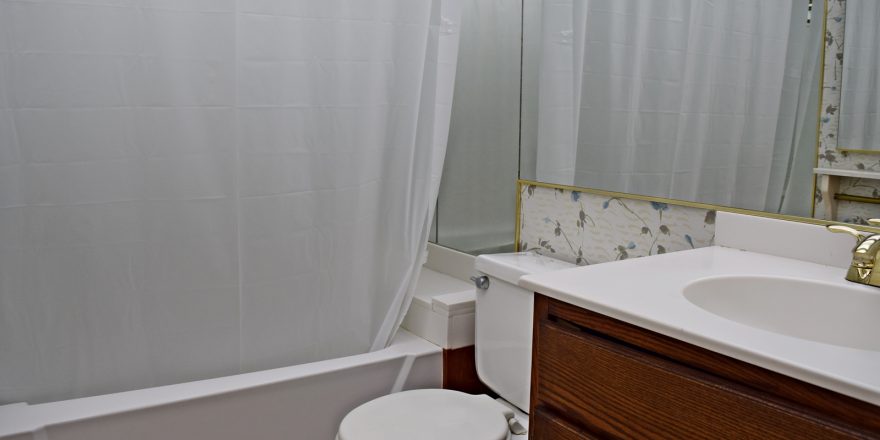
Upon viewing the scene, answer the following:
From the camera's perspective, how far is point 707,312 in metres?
0.99

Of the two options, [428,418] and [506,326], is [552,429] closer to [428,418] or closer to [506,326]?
[428,418]

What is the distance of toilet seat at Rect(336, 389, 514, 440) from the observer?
1.51 meters

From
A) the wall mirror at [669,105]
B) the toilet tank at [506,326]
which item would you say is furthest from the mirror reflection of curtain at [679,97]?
the toilet tank at [506,326]

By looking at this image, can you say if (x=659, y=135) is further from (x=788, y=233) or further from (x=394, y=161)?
(x=394, y=161)

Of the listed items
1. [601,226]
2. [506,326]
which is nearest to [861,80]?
[601,226]

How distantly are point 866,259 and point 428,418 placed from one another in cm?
96

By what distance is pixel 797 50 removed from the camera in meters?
1.35

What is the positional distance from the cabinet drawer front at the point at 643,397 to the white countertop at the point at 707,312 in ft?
0.18

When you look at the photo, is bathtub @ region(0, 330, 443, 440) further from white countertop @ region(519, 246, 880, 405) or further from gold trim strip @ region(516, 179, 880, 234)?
white countertop @ region(519, 246, 880, 405)

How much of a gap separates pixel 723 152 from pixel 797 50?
25 centimetres

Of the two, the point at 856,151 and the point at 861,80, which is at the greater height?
the point at 861,80

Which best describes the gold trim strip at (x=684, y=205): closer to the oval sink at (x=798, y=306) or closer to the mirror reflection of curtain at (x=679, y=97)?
the mirror reflection of curtain at (x=679, y=97)

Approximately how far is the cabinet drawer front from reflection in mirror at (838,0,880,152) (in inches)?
25.6

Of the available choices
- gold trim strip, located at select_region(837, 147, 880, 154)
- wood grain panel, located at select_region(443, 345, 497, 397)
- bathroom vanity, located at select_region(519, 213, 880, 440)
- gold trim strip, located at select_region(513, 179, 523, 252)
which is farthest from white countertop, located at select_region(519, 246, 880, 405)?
wood grain panel, located at select_region(443, 345, 497, 397)
